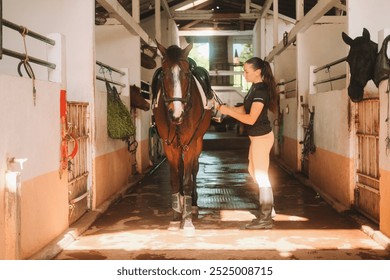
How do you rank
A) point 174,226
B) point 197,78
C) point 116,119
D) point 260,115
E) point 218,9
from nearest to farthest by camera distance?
point 260,115 → point 174,226 → point 197,78 → point 116,119 → point 218,9

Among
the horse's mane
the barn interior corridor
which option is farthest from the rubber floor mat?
the horse's mane

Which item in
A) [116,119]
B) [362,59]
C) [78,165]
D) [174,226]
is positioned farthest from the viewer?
[116,119]

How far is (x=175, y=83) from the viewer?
4.12 metres

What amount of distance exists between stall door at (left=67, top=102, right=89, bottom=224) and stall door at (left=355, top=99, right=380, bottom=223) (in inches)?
115

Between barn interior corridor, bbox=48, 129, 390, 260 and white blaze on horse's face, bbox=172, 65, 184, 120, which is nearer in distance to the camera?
barn interior corridor, bbox=48, 129, 390, 260

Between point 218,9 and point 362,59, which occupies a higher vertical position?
point 218,9

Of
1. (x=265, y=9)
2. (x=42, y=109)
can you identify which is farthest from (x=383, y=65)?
(x=265, y=9)

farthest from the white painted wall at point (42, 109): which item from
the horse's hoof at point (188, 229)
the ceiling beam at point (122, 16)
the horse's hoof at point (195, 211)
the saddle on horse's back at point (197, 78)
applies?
the horse's hoof at point (195, 211)

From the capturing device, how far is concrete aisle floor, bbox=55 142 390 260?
385cm

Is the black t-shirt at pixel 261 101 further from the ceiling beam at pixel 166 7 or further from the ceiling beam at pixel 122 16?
the ceiling beam at pixel 166 7

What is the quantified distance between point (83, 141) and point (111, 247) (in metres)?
1.71

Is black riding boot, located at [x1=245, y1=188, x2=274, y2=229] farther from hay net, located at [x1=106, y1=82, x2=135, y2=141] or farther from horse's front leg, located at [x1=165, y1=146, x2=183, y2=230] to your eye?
hay net, located at [x1=106, y1=82, x2=135, y2=141]

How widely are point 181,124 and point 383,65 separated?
184 cm

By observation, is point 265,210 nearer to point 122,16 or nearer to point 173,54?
point 173,54
